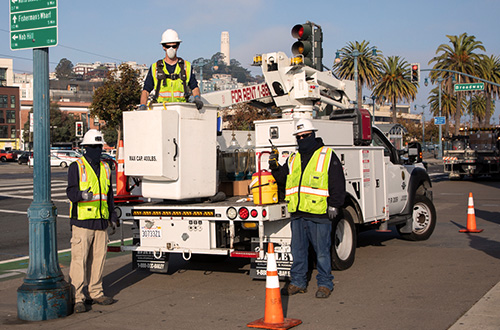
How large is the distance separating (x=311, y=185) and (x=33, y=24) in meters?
3.81

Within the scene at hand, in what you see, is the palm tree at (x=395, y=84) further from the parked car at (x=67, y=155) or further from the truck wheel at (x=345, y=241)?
A: the truck wheel at (x=345, y=241)

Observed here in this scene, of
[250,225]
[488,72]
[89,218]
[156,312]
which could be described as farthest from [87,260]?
[488,72]

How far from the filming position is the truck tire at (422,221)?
12211 millimetres

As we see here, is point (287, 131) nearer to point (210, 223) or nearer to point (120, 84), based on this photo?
point (210, 223)

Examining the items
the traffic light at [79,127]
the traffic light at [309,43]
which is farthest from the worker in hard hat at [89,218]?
the traffic light at [79,127]

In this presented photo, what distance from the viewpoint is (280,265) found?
8055 mm

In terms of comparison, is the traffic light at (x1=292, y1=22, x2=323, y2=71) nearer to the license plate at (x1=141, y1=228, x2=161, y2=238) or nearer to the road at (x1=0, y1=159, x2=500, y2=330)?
the road at (x1=0, y1=159, x2=500, y2=330)

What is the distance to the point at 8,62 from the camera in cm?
11712

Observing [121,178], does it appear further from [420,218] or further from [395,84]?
[395,84]

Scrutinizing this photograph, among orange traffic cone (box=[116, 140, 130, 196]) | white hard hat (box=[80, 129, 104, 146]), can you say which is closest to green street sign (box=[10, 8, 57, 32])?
white hard hat (box=[80, 129, 104, 146])

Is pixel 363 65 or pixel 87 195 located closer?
pixel 87 195

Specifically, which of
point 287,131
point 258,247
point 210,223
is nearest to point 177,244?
point 210,223

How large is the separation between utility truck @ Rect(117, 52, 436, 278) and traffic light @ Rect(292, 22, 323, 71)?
2.11ft

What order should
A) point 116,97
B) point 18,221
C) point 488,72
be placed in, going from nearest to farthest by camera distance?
point 18,221 < point 116,97 < point 488,72
